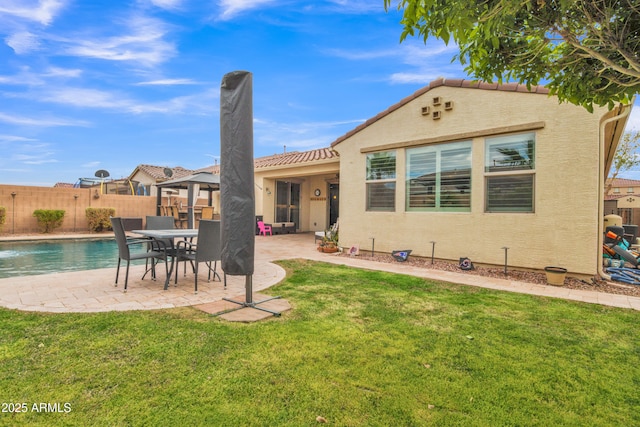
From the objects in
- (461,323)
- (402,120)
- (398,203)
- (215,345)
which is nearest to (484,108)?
(402,120)

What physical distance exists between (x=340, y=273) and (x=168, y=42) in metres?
9.99

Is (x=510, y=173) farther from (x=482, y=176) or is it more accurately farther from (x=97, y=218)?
(x=97, y=218)

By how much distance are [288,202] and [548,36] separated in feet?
46.9

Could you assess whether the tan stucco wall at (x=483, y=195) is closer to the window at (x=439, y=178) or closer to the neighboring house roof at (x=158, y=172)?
the window at (x=439, y=178)

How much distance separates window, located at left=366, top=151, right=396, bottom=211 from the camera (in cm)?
913

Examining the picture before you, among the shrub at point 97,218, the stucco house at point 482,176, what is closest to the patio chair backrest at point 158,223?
the stucco house at point 482,176

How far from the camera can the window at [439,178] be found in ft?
25.8

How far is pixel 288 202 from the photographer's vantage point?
54.7ft

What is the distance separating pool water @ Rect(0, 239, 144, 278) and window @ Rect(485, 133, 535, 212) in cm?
915

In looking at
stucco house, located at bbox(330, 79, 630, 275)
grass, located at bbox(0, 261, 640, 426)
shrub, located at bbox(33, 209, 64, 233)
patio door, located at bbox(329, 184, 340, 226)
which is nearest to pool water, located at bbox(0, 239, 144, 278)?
shrub, located at bbox(33, 209, 64, 233)

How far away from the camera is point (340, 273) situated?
694 cm

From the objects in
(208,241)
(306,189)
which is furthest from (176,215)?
(208,241)

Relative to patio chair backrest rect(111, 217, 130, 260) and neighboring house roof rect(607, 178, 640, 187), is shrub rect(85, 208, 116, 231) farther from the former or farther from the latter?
neighboring house roof rect(607, 178, 640, 187)

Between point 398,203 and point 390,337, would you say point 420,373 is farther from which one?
point 398,203
